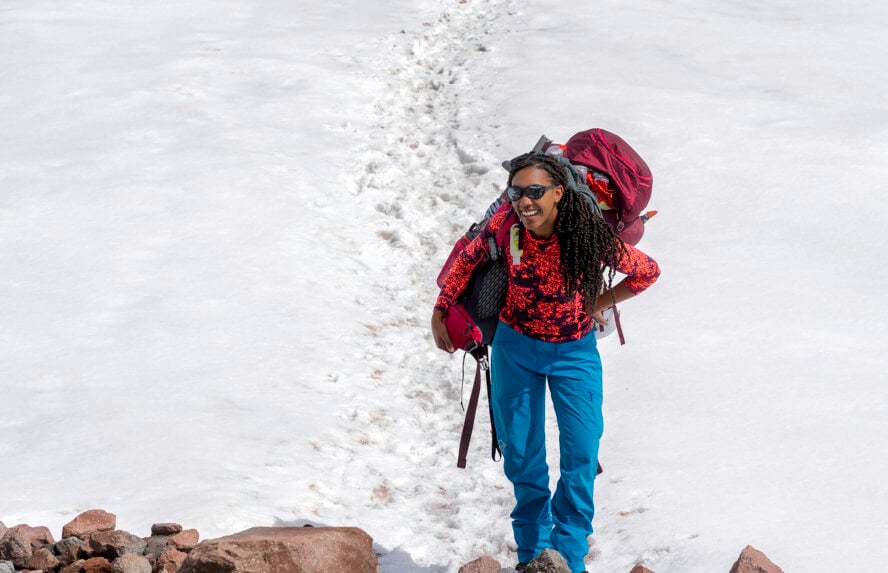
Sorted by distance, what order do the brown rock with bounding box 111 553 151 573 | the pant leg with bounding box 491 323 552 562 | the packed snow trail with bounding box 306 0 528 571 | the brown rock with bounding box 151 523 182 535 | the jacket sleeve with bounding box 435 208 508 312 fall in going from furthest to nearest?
1. the packed snow trail with bounding box 306 0 528 571
2. the brown rock with bounding box 151 523 182 535
3. the pant leg with bounding box 491 323 552 562
4. the jacket sleeve with bounding box 435 208 508 312
5. the brown rock with bounding box 111 553 151 573

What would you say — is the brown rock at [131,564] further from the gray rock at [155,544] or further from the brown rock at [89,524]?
the brown rock at [89,524]

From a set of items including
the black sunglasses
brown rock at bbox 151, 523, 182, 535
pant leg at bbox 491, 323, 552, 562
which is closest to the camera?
the black sunglasses

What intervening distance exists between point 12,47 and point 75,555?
37.5ft

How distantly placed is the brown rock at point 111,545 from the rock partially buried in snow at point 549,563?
194 cm

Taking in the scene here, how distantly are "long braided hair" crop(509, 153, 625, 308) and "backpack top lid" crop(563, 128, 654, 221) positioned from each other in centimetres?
30

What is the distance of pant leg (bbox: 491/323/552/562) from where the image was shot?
14.4 ft

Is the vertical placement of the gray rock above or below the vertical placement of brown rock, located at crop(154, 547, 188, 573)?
below

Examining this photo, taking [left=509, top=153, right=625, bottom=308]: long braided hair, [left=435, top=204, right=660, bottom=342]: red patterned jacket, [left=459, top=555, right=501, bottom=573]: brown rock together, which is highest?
[left=509, top=153, right=625, bottom=308]: long braided hair

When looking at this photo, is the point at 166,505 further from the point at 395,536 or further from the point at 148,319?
the point at 148,319

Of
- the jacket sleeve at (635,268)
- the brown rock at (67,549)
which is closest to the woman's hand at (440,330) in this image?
the jacket sleeve at (635,268)

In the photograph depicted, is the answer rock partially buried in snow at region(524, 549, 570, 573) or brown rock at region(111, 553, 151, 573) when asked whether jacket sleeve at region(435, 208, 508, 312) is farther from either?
brown rock at region(111, 553, 151, 573)

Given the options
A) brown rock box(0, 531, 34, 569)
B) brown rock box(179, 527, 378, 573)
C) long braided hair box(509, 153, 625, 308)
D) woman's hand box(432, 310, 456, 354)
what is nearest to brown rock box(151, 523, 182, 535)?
brown rock box(0, 531, 34, 569)

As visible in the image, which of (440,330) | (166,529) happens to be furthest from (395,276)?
(166,529)

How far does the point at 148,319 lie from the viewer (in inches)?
287
